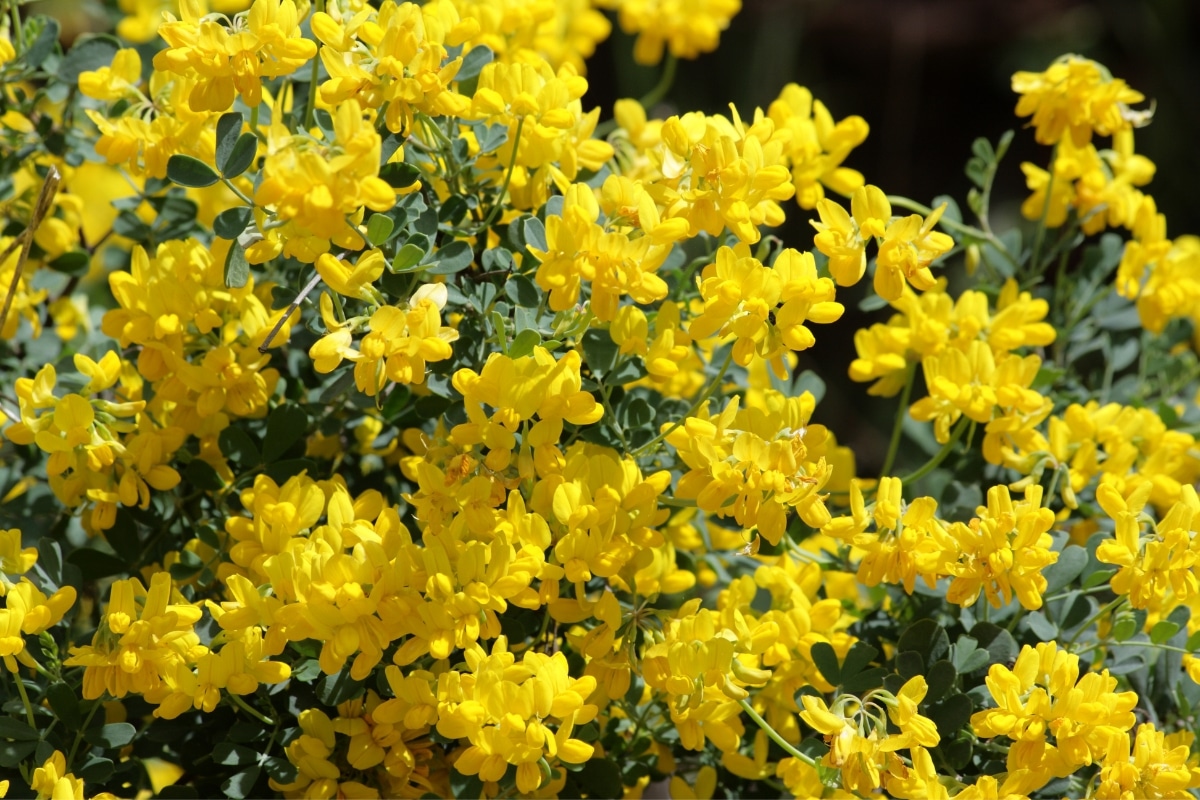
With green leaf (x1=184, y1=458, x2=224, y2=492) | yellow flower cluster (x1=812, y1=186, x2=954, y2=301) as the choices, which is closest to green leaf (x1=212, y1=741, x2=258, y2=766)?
green leaf (x1=184, y1=458, x2=224, y2=492)

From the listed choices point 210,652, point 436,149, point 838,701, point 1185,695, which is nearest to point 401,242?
point 436,149

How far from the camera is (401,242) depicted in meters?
0.92

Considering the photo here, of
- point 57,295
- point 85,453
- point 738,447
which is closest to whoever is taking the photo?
point 738,447

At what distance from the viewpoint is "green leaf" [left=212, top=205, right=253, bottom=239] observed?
0.90 m

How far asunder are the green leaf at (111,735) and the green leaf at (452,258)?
42 cm

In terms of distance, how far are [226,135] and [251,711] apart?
426mm

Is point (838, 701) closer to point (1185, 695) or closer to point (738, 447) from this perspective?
point (738, 447)

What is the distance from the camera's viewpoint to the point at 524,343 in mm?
877

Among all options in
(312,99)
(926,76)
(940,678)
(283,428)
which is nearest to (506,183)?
(312,99)

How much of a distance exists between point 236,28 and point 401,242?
7.3 inches

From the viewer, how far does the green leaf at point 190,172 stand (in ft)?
2.96

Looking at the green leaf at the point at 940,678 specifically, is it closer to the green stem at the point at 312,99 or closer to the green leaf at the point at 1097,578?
the green leaf at the point at 1097,578

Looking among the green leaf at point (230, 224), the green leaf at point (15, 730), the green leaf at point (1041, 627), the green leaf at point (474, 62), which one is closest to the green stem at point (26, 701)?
the green leaf at point (15, 730)

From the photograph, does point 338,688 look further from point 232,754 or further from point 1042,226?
point 1042,226
